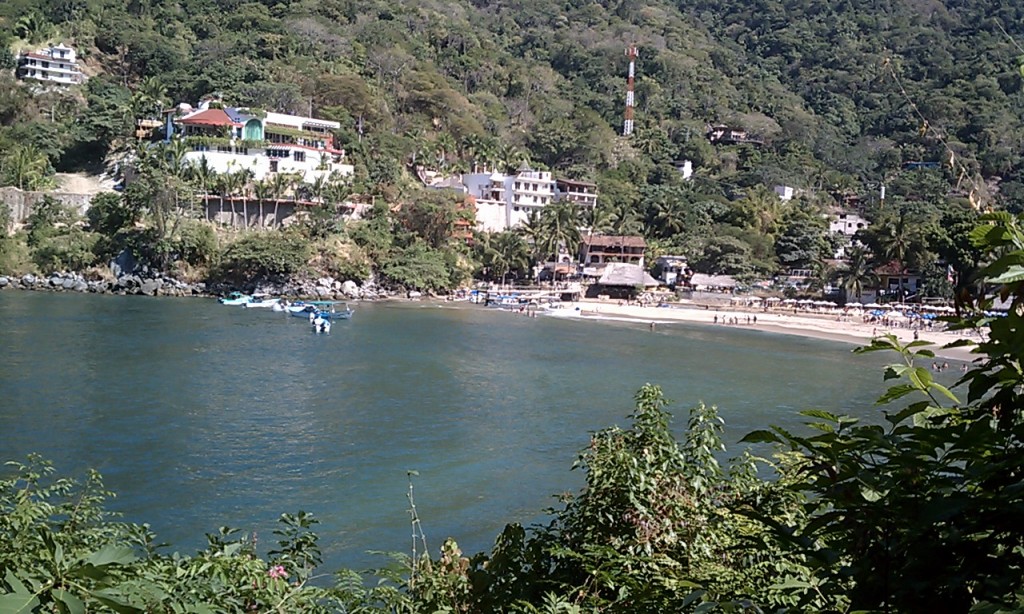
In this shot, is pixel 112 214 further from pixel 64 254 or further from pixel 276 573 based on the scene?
pixel 276 573

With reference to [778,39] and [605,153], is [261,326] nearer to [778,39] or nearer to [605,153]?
[605,153]

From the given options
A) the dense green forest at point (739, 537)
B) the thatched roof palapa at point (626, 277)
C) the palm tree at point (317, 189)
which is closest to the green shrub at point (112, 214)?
the palm tree at point (317, 189)

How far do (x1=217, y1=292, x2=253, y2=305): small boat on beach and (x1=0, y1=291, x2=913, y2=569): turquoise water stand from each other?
5055 mm

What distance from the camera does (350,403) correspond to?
2191 cm

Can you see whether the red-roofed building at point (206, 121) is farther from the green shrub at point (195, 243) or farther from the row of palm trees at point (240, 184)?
the green shrub at point (195, 243)

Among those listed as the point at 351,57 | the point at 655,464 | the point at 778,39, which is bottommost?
the point at 655,464

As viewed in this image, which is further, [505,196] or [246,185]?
[505,196]

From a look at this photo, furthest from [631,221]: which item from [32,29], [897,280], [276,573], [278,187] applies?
[276,573]

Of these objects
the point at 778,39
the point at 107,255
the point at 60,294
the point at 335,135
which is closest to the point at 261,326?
the point at 60,294

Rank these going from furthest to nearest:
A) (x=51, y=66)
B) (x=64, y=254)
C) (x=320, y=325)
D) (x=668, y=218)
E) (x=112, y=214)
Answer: (x=51, y=66)
(x=668, y=218)
(x=112, y=214)
(x=64, y=254)
(x=320, y=325)

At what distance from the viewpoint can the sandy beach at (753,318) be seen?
4208 cm

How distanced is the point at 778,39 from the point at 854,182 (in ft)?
151

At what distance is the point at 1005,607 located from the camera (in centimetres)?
140

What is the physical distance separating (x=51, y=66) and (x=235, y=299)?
3093 cm
